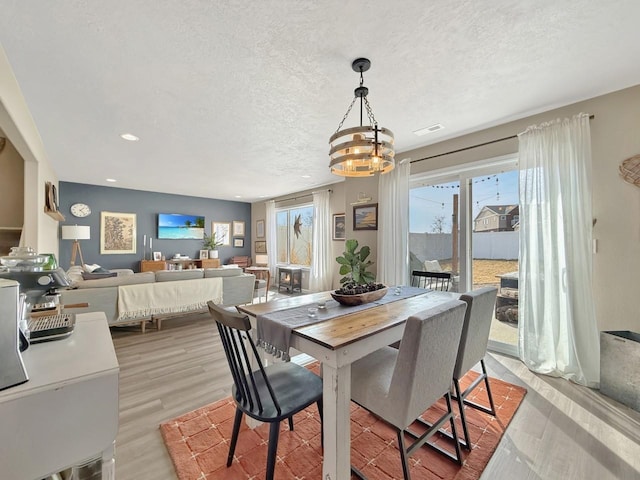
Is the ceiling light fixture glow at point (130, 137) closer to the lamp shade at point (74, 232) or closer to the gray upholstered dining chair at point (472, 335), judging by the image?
the lamp shade at point (74, 232)

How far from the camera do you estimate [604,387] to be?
2.15 meters

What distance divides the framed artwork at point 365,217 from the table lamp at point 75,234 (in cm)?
530

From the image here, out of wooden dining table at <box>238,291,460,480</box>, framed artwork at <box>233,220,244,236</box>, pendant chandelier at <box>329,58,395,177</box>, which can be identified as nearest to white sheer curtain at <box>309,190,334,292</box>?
framed artwork at <box>233,220,244,236</box>

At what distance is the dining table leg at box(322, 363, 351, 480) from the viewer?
1.23m

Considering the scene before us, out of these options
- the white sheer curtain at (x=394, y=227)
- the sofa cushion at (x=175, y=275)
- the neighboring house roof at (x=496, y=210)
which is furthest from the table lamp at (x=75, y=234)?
the neighboring house roof at (x=496, y=210)

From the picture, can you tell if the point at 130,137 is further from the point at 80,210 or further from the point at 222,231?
the point at 222,231

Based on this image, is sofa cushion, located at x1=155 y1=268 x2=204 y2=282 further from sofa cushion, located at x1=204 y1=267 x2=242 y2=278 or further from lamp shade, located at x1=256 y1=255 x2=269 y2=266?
lamp shade, located at x1=256 y1=255 x2=269 y2=266

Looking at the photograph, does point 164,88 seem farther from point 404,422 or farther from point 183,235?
point 183,235

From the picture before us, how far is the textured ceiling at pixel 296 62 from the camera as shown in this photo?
1457 mm

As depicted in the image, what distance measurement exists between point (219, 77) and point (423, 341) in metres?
2.24

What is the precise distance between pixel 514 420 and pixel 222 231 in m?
7.36

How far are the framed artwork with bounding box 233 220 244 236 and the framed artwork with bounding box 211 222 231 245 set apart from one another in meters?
0.16

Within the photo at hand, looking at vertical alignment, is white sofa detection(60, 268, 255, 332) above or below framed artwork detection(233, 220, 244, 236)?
below

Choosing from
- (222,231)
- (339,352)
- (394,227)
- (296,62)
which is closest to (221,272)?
(394,227)
